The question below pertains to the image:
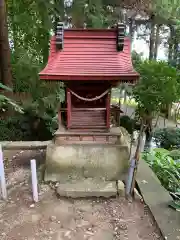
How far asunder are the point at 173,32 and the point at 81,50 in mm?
11643

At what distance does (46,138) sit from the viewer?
327 inches

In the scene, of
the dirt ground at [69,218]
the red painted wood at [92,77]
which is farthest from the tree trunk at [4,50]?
the dirt ground at [69,218]

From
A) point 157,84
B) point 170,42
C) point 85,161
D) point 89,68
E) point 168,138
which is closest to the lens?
point 89,68

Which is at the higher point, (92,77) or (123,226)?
(92,77)

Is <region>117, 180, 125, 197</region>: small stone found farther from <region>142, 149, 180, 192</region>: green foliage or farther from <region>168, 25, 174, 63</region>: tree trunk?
<region>168, 25, 174, 63</region>: tree trunk

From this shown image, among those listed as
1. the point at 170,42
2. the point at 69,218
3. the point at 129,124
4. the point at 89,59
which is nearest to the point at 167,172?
the point at 69,218

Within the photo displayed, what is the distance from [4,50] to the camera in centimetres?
764

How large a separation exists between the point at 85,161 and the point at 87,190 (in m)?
0.54

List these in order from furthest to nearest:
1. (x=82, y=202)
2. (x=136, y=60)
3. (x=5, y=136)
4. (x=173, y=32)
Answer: (x=173, y=32) → (x=136, y=60) → (x=5, y=136) → (x=82, y=202)

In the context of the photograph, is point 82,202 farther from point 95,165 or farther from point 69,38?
point 69,38

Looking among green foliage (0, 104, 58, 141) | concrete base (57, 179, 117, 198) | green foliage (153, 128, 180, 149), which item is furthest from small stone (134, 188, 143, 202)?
green foliage (153, 128, 180, 149)

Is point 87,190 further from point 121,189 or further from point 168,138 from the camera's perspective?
point 168,138

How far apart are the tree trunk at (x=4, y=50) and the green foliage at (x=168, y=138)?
5.97 metres

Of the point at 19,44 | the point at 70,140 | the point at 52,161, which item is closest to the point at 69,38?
the point at 70,140
